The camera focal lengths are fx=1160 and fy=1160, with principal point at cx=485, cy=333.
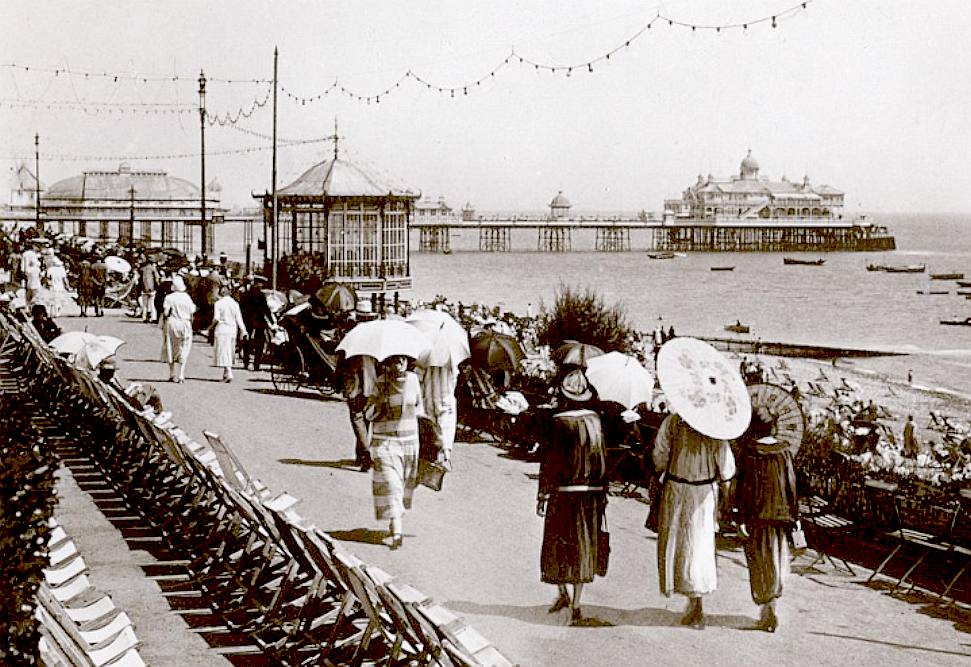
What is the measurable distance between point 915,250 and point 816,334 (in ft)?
390

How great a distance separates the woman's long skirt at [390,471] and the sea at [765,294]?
1874 centimetres

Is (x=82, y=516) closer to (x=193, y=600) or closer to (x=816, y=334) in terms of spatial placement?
(x=193, y=600)

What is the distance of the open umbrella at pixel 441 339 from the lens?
11.7m

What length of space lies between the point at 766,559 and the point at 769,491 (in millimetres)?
444

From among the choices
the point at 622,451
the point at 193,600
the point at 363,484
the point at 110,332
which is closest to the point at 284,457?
the point at 363,484

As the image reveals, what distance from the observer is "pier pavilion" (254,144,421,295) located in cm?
3616

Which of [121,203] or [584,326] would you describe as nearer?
[584,326]

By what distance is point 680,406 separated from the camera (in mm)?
7430

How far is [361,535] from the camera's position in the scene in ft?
30.7

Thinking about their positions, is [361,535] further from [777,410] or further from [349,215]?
[349,215]

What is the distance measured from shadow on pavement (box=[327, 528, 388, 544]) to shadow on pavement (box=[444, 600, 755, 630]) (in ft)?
5.25

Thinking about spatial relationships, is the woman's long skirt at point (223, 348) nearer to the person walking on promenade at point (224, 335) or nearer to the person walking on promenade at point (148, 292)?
the person walking on promenade at point (224, 335)

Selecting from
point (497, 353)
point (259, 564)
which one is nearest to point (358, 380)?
point (259, 564)

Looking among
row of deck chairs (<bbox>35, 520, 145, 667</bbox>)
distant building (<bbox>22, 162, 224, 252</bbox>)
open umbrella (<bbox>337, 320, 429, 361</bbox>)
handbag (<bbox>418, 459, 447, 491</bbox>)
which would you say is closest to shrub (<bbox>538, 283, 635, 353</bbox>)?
open umbrella (<bbox>337, 320, 429, 361</bbox>)
